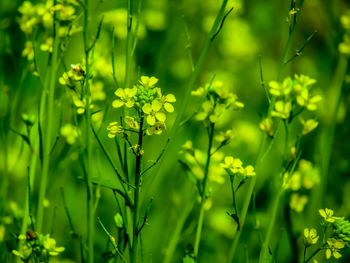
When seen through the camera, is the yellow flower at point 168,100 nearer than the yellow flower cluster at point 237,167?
Yes

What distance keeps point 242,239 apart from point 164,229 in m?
0.33

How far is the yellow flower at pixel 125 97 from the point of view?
1.04 m

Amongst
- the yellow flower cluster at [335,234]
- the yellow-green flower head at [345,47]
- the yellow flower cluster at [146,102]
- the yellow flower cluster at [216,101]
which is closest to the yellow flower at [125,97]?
the yellow flower cluster at [146,102]

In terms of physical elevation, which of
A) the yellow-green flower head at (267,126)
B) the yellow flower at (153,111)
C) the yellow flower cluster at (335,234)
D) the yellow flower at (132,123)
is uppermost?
the yellow flower at (153,111)

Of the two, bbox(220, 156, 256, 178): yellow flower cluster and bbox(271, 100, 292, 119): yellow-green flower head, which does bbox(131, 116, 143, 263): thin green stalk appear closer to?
bbox(220, 156, 256, 178): yellow flower cluster

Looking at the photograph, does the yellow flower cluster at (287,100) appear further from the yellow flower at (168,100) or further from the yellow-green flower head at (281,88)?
the yellow flower at (168,100)

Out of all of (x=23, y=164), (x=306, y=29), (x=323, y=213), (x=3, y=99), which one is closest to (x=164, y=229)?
(x=23, y=164)

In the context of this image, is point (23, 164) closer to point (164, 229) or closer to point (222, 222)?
point (164, 229)

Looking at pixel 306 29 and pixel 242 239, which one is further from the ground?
pixel 306 29

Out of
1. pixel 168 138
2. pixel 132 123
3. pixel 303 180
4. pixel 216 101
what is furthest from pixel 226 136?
pixel 303 180

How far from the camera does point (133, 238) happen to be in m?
1.10

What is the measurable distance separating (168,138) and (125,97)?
0.13 m

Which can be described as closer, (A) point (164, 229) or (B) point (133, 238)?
(B) point (133, 238)

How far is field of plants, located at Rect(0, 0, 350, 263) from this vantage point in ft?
3.80
